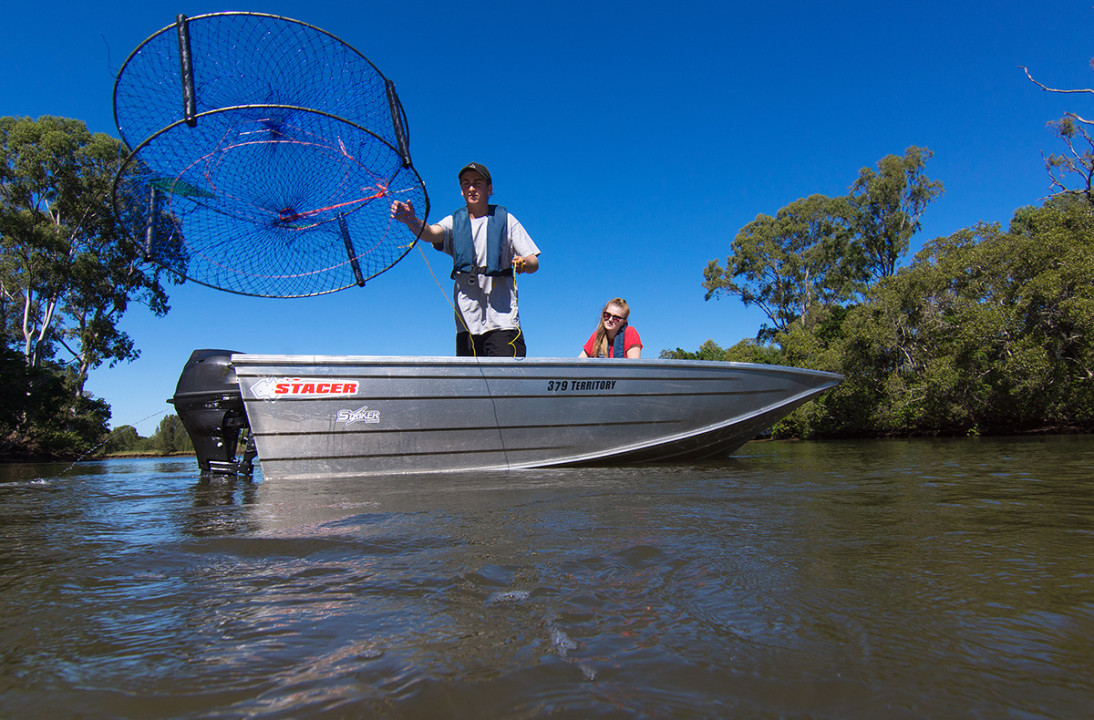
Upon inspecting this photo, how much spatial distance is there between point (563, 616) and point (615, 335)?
4.91 meters

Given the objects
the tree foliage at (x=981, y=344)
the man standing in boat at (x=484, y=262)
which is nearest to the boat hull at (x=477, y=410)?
the man standing in boat at (x=484, y=262)

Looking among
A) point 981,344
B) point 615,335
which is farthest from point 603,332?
point 981,344

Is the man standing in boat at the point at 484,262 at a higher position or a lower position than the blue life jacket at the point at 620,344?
higher

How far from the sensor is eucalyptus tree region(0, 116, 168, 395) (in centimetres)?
1775

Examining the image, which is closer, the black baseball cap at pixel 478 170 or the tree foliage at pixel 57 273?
the black baseball cap at pixel 478 170

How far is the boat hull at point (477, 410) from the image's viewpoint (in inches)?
157

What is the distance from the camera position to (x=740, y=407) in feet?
17.1

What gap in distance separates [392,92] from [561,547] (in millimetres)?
3197

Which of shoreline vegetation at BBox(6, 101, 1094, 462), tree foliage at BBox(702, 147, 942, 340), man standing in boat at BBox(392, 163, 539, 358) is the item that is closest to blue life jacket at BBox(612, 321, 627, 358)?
man standing in boat at BBox(392, 163, 539, 358)

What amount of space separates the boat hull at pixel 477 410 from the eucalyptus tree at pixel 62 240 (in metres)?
17.0

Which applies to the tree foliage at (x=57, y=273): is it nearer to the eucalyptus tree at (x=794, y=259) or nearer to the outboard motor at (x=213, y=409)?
the outboard motor at (x=213, y=409)

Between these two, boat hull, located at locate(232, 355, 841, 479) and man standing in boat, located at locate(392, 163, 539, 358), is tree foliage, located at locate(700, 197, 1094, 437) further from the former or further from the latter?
man standing in boat, located at locate(392, 163, 539, 358)

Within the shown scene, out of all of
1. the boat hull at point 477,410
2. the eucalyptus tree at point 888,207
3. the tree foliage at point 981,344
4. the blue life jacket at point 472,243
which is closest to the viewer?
the boat hull at point 477,410

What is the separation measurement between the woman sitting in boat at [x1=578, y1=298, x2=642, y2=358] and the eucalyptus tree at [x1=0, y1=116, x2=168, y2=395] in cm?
1727
